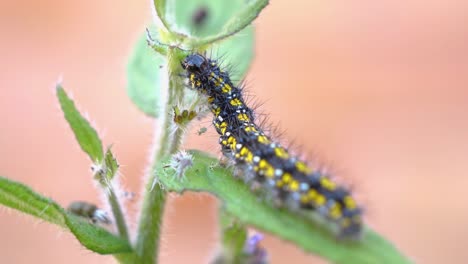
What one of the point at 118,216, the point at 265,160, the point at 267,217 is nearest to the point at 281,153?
the point at 265,160

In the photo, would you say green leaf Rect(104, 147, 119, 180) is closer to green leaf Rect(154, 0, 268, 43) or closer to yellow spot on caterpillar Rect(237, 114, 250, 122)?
yellow spot on caterpillar Rect(237, 114, 250, 122)

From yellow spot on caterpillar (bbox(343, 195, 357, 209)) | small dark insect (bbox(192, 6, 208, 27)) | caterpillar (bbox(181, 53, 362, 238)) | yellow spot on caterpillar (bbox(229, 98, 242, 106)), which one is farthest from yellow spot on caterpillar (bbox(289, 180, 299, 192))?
small dark insect (bbox(192, 6, 208, 27))

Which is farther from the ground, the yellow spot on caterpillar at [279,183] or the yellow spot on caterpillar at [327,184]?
the yellow spot on caterpillar at [327,184]

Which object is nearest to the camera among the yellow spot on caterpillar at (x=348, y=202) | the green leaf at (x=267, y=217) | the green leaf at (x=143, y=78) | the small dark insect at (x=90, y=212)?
the green leaf at (x=267, y=217)

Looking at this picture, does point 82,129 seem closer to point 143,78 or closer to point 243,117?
point 243,117

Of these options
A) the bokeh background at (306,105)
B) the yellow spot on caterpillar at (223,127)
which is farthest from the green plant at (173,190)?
the bokeh background at (306,105)

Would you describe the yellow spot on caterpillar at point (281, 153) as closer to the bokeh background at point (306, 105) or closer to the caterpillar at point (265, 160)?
the caterpillar at point (265, 160)

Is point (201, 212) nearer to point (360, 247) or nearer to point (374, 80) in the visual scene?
point (374, 80)
